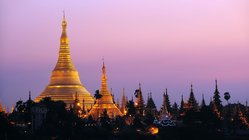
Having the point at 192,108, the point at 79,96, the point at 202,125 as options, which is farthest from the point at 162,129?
the point at 79,96

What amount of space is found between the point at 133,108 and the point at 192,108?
1095 centimetres

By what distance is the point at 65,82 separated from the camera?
15475 cm

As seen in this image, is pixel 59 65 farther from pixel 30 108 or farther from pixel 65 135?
pixel 65 135

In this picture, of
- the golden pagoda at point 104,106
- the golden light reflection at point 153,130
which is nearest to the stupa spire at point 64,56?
the golden pagoda at point 104,106

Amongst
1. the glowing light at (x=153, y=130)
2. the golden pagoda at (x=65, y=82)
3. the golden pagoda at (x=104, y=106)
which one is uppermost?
the golden pagoda at (x=65, y=82)

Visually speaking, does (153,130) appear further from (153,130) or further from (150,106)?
(150,106)

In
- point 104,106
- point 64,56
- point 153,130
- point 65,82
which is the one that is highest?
point 64,56

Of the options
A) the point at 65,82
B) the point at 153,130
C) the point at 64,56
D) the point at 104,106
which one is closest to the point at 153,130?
the point at 153,130

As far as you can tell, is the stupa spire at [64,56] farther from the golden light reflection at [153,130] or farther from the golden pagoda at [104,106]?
the golden light reflection at [153,130]

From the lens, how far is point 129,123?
121 meters

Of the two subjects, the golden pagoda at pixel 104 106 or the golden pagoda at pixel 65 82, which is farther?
the golden pagoda at pixel 65 82

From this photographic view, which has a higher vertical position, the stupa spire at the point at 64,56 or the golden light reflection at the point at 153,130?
the stupa spire at the point at 64,56

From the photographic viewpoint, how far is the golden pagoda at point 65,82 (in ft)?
496

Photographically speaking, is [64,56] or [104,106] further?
[64,56]
